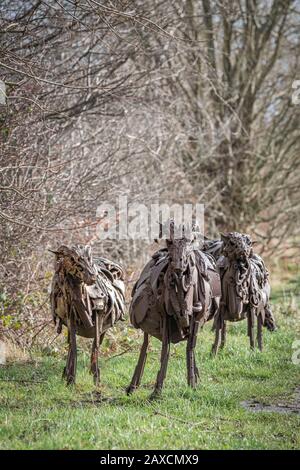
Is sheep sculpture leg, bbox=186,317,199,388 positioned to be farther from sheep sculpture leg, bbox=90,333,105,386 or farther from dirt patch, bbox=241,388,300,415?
sheep sculpture leg, bbox=90,333,105,386

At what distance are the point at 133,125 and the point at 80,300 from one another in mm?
7920

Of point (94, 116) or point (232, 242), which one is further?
point (94, 116)

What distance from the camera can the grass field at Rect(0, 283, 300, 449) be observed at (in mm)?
6980

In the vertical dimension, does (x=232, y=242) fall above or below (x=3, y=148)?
below

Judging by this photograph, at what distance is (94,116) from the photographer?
14953 mm

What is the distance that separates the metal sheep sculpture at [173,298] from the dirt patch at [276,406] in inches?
28.1

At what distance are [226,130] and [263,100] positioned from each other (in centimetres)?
188

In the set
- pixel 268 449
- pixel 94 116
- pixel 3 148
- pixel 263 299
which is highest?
pixel 94 116

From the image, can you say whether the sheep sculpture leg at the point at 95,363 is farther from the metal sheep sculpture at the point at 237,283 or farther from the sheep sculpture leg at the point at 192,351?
the metal sheep sculpture at the point at 237,283

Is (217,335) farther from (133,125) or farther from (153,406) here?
(133,125)

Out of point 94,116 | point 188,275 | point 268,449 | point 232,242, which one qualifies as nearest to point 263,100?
point 94,116

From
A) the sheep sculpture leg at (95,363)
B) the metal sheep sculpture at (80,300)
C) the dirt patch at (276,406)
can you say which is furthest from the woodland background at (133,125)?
the dirt patch at (276,406)

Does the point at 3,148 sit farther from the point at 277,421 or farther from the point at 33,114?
the point at 277,421

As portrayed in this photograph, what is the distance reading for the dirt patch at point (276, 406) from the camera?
8664 mm
